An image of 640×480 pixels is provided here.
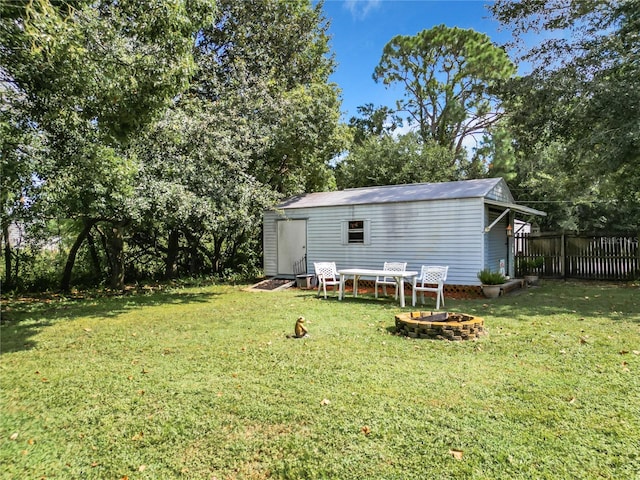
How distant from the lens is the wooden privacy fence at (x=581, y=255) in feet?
40.5

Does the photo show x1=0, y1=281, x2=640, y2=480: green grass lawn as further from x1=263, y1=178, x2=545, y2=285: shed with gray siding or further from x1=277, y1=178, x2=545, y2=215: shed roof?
x1=277, y1=178, x2=545, y2=215: shed roof

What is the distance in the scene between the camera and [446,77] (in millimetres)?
22641

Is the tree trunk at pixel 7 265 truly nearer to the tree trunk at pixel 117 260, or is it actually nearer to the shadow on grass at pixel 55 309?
the shadow on grass at pixel 55 309

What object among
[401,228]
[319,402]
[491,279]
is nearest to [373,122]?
[401,228]

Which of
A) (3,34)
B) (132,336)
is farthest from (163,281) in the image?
(3,34)

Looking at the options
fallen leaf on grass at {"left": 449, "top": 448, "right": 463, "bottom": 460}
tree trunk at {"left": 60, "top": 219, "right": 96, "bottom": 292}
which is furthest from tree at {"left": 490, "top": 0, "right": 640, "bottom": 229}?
tree trunk at {"left": 60, "top": 219, "right": 96, "bottom": 292}

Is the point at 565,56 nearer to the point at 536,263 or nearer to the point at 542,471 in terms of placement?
the point at 536,263

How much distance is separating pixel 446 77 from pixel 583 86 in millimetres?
13492

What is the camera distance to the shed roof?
9.93 meters

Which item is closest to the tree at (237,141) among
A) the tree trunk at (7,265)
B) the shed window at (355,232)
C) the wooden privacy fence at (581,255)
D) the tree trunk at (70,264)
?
the tree trunk at (70,264)

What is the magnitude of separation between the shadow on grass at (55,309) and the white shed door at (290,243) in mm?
2867

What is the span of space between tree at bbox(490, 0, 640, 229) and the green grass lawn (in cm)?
573

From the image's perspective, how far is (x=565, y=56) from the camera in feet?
36.7

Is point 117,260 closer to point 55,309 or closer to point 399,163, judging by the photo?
point 55,309
